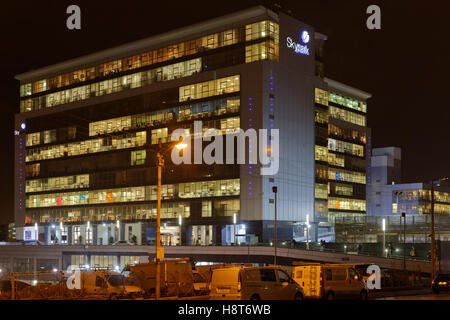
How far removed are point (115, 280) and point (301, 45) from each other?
3134 inches

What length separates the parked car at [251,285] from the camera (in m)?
28.8

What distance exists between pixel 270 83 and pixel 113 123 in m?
36.0

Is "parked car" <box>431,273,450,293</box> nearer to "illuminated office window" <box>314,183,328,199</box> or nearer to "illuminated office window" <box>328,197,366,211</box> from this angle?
"illuminated office window" <box>314,183,328,199</box>

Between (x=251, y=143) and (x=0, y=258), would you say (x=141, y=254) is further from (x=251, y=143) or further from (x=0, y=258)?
(x=0, y=258)

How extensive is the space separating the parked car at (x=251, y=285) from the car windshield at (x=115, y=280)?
6.72 metres

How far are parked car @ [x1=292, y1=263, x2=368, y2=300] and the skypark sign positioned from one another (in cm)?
7381

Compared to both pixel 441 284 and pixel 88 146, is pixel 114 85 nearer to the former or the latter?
pixel 88 146

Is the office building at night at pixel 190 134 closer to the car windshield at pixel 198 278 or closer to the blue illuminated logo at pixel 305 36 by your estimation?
the blue illuminated logo at pixel 305 36

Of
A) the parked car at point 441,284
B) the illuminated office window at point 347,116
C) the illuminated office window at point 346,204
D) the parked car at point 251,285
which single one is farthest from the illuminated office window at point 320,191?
the parked car at point 251,285

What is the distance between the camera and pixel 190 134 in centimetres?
10312

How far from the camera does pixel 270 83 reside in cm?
9969

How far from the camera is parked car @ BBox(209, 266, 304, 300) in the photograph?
94.4ft

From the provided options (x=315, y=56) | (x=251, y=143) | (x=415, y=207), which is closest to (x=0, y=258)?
(x=251, y=143)

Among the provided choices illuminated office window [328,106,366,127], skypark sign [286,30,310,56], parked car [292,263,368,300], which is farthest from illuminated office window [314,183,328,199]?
parked car [292,263,368,300]
